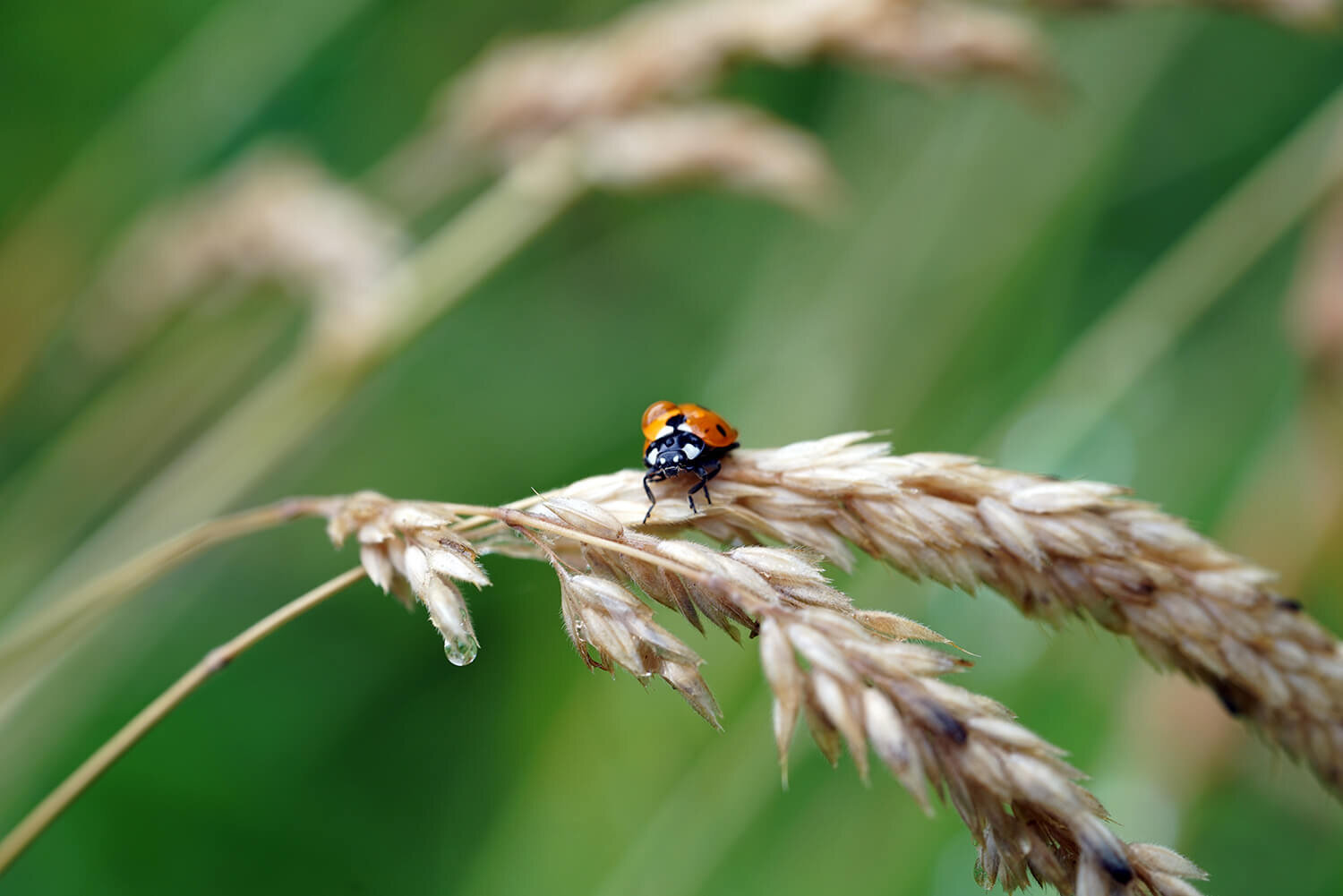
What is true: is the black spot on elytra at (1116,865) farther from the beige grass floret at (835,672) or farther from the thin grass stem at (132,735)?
the thin grass stem at (132,735)

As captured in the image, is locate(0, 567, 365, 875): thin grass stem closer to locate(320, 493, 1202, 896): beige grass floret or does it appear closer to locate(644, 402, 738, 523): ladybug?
locate(320, 493, 1202, 896): beige grass floret

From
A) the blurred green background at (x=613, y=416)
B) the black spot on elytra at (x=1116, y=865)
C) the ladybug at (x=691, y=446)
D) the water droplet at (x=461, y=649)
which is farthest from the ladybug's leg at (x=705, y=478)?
the blurred green background at (x=613, y=416)

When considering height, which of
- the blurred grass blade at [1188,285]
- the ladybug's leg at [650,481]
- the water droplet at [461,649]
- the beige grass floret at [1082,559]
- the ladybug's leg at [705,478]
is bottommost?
the water droplet at [461,649]

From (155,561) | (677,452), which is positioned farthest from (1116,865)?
(155,561)

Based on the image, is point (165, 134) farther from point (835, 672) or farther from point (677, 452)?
point (835, 672)

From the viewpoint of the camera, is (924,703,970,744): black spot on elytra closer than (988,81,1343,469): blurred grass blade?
Yes

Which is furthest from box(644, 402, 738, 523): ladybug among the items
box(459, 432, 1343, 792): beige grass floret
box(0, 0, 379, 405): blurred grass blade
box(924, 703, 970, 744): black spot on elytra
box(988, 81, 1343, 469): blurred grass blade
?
box(0, 0, 379, 405): blurred grass blade
